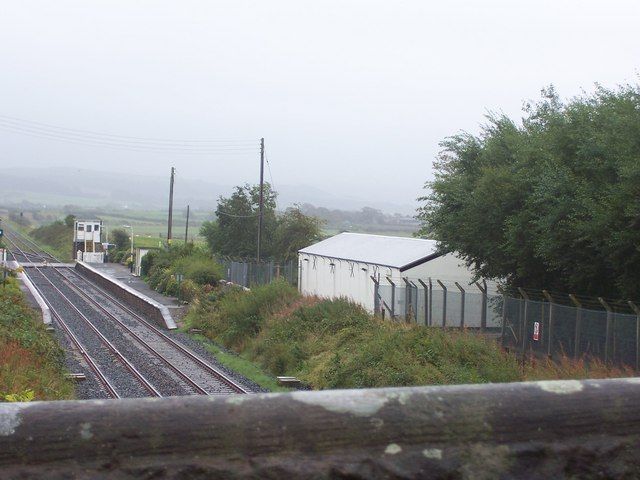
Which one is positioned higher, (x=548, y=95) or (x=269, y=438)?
(x=548, y=95)

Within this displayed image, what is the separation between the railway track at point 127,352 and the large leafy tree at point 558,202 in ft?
29.3

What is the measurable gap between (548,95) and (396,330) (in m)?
14.3

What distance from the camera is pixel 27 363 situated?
19.8 m

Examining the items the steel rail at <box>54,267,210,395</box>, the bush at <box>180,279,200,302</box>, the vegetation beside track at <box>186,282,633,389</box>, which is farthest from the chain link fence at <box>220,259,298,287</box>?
the vegetation beside track at <box>186,282,633,389</box>

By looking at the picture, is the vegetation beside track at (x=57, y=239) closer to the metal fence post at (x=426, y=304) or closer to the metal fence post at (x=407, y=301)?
the metal fence post at (x=407, y=301)

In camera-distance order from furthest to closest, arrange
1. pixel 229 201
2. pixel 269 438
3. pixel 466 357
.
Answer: pixel 229 201, pixel 466 357, pixel 269 438

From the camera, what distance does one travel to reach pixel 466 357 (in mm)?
21125

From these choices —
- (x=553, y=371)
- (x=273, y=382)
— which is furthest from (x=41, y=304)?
(x=553, y=371)

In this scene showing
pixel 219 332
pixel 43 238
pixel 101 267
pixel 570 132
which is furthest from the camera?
pixel 43 238

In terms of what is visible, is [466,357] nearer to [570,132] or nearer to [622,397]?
[570,132]

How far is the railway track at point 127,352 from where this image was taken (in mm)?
23141

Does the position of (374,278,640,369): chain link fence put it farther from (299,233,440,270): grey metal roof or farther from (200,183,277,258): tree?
(200,183,277,258): tree

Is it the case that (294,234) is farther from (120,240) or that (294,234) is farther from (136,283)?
(120,240)

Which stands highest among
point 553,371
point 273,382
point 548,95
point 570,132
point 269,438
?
point 548,95
